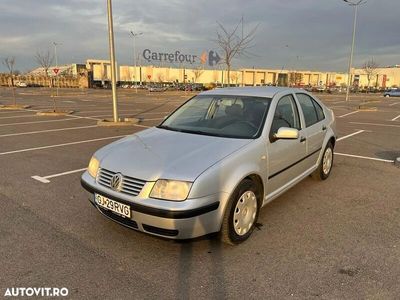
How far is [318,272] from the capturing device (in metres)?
3.04

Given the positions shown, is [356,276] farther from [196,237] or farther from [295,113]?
[295,113]

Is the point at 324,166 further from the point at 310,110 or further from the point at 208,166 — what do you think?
the point at 208,166

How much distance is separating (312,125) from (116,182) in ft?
10.2

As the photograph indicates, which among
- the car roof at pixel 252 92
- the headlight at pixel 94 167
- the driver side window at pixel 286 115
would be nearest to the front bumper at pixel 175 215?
the headlight at pixel 94 167

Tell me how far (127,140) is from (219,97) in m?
1.40

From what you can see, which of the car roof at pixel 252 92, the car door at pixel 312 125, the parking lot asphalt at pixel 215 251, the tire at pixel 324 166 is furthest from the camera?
the tire at pixel 324 166

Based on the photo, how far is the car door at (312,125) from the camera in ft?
15.9

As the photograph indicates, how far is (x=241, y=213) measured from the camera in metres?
3.49

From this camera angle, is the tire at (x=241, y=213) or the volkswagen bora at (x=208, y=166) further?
the tire at (x=241, y=213)

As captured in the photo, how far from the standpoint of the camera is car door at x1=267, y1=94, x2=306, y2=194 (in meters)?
Result: 3.91

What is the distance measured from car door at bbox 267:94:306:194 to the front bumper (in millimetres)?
977

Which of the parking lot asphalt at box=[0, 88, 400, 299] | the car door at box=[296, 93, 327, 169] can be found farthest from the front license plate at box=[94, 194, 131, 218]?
the car door at box=[296, 93, 327, 169]

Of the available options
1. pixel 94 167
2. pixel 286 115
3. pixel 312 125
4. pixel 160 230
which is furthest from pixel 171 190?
pixel 312 125

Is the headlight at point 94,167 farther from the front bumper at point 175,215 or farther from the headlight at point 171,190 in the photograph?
the headlight at point 171,190
